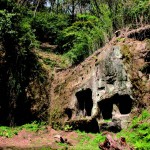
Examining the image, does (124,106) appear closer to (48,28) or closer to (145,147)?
(145,147)

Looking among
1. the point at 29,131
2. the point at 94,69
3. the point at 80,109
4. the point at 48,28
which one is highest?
the point at 48,28

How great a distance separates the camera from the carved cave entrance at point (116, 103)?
1570 centimetres

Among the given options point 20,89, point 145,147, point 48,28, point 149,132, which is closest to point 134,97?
point 149,132

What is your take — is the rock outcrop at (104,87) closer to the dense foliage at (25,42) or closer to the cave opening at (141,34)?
the cave opening at (141,34)

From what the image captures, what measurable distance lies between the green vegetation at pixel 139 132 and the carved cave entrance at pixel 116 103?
113cm

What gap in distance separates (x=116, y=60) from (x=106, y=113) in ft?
9.11

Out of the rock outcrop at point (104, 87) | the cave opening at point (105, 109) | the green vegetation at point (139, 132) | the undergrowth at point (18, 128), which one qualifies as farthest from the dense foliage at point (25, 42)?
the green vegetation at point (139, 132)

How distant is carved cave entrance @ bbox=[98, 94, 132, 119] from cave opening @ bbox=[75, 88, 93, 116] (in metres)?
1.44

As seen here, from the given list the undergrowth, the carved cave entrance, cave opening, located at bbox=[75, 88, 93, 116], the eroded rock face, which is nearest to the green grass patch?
the eroded rock face

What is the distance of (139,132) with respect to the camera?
13047 millimetres

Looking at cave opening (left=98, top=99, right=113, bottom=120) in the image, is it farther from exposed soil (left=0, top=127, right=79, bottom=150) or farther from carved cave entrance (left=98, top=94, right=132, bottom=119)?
exposed soil (left=0, top=127, right=79, bottom=150)

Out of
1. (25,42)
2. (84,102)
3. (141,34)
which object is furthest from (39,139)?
(141,34)

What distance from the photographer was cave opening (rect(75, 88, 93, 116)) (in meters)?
17.9

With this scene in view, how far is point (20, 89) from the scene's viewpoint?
19797 millimetres
